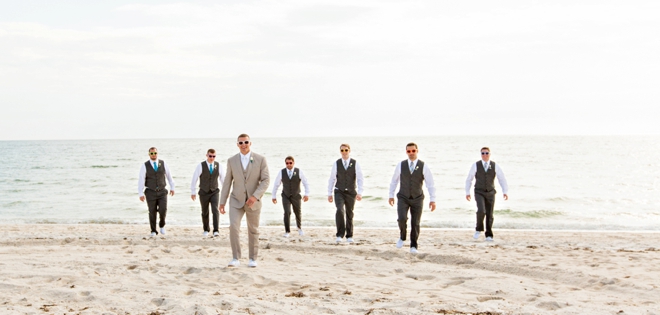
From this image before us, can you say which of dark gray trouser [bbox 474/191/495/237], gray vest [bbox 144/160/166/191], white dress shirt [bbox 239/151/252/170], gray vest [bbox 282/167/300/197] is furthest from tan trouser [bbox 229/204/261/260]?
dark gray trouser [bbox 474/191/495/237]

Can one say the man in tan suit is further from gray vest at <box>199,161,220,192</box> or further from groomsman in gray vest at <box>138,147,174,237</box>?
groomsman in gray vest at <box>138,147,174,237</box>

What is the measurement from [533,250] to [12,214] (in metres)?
18.0

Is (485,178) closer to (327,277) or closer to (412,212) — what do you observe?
(412,212)

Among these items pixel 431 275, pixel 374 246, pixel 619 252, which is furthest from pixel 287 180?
pixel 619 252

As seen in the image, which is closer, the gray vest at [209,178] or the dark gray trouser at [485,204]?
the dark gray trouser at [485,204]

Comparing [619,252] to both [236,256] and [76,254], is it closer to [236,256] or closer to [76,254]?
[236,256]

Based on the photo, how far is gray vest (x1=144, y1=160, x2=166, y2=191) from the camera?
1159 centimetres

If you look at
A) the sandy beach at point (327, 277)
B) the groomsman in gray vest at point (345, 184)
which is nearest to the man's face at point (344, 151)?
the groomsman in gray vest at point (345, 184)

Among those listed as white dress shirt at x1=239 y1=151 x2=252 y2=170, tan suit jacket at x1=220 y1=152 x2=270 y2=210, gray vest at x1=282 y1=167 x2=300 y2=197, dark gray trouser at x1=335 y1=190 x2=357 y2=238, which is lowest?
dark gray trouser at x1=335 y1=190 x2=357 y2=238

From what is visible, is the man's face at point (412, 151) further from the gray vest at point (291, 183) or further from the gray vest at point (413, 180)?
the gray vest at point (291, 183)

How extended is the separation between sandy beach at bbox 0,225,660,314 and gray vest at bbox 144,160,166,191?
117 centimetres

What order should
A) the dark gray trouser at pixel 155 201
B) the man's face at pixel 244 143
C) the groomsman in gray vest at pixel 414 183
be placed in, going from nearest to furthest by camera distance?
the man's face at pixel 244 143
the groomsman in gray vest at pixel 414 183
the dark gray trouser at pixel 155 201

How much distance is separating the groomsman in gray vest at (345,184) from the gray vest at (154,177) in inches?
149

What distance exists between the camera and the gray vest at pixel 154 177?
11586mm
